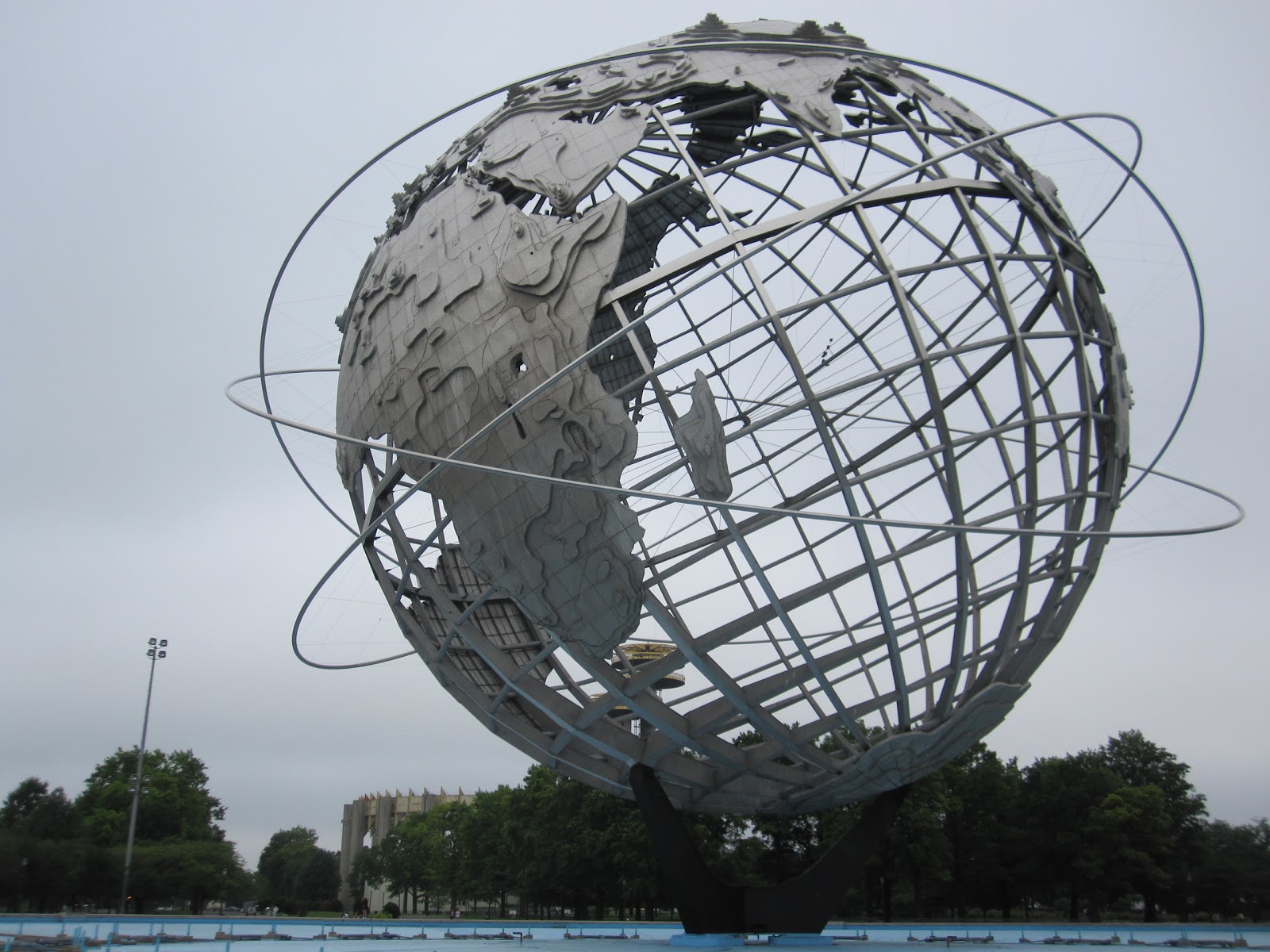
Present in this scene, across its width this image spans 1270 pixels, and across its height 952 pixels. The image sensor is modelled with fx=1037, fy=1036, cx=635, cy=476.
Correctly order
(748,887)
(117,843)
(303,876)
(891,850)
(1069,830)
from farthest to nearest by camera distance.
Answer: (303,876) → (117,843) → (1069,830) → (891,850) → (748,887)

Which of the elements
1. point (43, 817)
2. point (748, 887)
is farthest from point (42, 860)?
point (748, 887)

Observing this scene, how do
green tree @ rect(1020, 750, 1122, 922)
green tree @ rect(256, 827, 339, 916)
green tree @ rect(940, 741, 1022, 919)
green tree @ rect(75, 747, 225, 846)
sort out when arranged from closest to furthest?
green tree @ rect(1020, 750, 1122, 922)
green tree @ rect(940, 741, 1022, 919)
green tree @ rect(75, 747, 225, 846)
green tree @ rect(256, 827, 339, 916)

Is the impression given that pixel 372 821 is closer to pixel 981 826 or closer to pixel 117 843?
pixel 117 843

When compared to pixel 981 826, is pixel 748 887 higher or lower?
lower

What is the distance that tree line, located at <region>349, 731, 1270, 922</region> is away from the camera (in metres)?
32.6

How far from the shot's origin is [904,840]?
33250 millimetres

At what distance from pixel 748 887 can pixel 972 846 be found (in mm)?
26232

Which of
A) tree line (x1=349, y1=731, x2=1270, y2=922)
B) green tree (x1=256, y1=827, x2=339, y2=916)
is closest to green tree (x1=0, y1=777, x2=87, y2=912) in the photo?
tree line (x1=349, y1=731, x2=1270, y2=922)

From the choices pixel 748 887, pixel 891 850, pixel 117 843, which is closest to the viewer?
pixel 748 887

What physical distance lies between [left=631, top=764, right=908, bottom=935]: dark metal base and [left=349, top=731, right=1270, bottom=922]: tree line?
1621cm

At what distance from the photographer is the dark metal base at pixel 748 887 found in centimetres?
1355

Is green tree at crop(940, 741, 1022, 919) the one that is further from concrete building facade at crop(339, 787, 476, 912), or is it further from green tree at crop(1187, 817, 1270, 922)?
concrete building facade at crop(339, 787, 476, 912)

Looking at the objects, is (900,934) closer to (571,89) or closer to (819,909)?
(819,909)

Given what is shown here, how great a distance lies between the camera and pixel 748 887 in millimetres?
13695
